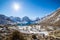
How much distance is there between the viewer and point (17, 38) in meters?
2.72

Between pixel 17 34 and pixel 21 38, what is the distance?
0.37 feet

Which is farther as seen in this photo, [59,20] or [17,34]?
[59,20]

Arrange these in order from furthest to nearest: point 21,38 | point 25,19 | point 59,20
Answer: point 25,19
point 59,20
point 21,38

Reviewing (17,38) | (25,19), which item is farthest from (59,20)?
(25,19)

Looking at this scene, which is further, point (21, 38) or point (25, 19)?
point (25, 19)

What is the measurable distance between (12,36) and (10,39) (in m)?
0.07

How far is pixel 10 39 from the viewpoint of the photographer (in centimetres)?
270

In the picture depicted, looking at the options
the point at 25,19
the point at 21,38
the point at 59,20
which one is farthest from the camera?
the point at 25,19

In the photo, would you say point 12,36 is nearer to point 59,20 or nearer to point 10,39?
point 10,39

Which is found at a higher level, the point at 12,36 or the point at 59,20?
the point at 59,20

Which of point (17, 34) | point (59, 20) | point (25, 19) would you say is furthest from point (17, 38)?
point (25, 19)

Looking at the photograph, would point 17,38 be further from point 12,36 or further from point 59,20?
point 59,20

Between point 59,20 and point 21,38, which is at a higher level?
point 59,20

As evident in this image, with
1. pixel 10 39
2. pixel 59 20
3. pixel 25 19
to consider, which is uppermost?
pixel 25 19
